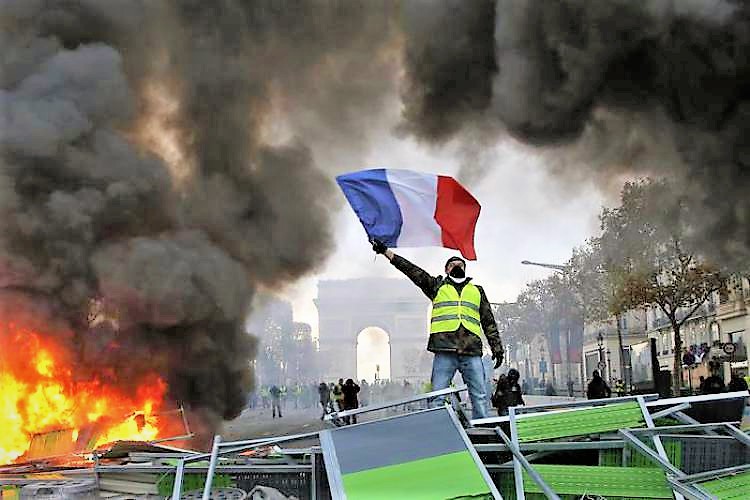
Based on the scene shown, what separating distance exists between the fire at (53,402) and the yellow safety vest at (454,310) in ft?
20.3

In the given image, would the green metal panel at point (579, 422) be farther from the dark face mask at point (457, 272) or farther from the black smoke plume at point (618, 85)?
the black smoke plume at point (618, 85)

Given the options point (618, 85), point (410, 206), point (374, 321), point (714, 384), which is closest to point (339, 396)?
point (714, 384)

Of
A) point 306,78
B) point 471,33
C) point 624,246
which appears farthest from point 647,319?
point 471,33

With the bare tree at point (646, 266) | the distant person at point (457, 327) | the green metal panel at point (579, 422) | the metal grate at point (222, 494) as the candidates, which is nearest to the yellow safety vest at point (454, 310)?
the distant person at point (457, 327)

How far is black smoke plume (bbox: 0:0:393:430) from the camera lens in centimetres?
1152

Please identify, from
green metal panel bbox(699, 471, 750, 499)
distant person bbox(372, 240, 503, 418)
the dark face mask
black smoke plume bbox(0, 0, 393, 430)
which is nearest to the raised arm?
distant person bbox(372, 240, 503, 418)

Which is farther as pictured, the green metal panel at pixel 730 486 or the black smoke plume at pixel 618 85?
the black smoke plume at pixel 618 85

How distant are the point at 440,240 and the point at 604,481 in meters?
3.48

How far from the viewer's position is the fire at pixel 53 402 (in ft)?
34.2

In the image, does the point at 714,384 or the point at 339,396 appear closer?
the point at 714,384

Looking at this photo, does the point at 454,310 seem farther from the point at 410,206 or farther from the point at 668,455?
the point at 668,455

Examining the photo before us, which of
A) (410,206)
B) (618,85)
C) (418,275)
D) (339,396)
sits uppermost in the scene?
(618,85)

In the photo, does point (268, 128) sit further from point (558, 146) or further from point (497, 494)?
point (497, 494)

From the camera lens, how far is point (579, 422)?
382cm
